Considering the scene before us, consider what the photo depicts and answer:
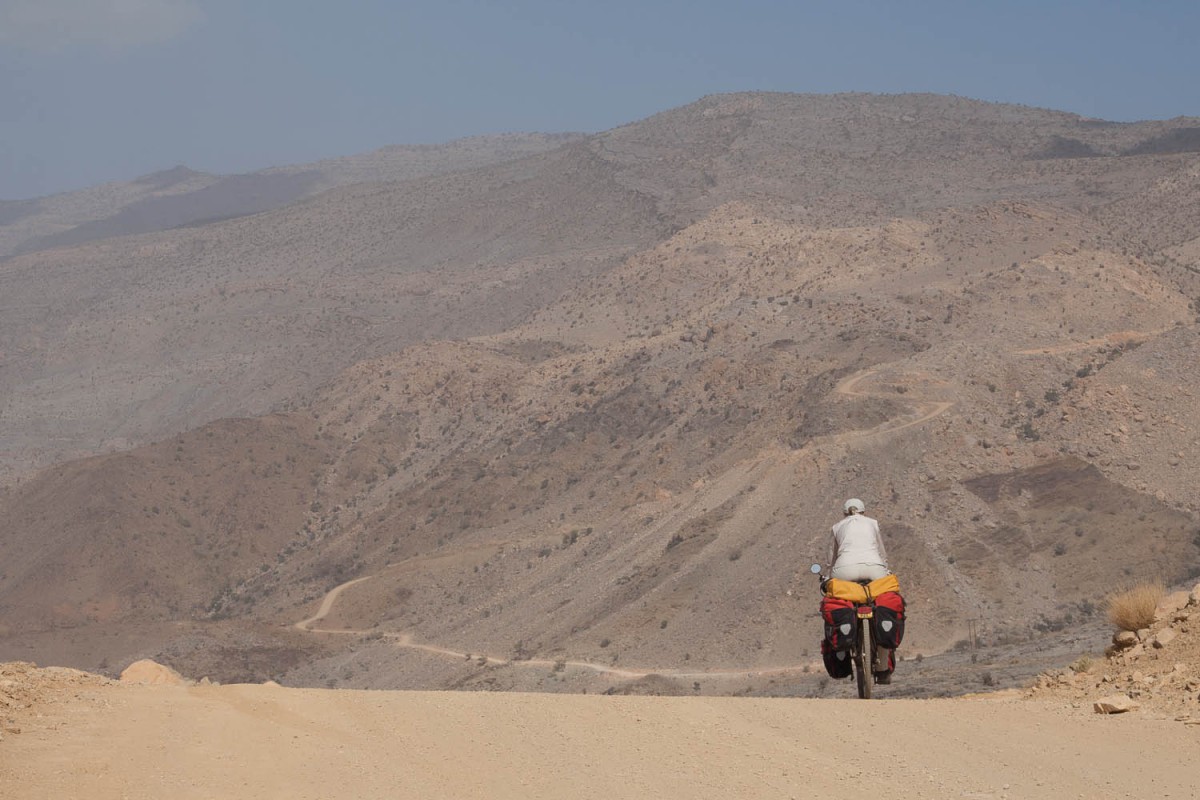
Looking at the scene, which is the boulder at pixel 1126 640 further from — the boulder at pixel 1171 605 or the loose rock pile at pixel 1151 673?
the boulder at pixel 1171 605

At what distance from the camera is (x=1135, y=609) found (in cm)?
1068

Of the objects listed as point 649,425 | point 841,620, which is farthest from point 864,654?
point 649,425

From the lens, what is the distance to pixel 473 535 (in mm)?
46031

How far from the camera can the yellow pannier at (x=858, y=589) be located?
974 cm

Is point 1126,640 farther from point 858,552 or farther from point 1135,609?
point 858,552

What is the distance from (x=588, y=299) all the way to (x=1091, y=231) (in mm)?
27837

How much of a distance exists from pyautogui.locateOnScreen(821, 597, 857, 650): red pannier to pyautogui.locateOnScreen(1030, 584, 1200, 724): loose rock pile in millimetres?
1533

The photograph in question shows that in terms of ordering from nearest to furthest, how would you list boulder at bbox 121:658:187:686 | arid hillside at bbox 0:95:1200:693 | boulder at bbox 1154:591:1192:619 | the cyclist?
1. the cyclist
2. boulder at bbox 121:658:187:686
3. boulder at bbox 1154:591:1192:619
4. arid hillside at bbox 0:95:1200:693

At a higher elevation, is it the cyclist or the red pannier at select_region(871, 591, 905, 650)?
the cyclist

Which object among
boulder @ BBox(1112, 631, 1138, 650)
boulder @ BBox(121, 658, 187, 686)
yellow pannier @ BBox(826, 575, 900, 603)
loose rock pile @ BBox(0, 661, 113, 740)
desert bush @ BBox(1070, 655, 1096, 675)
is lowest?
desert bush @ BBox(1070, 655, 1096, 675)

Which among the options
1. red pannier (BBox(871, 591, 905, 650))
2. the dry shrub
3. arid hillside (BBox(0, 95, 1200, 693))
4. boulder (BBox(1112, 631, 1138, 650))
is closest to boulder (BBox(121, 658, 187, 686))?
red pannier (BBox(871, 591, 905, 650))

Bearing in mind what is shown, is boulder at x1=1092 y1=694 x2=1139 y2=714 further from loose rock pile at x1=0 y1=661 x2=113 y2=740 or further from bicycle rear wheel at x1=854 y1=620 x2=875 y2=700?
loose rock pile at x1=0 y1=661 x2=113 y2=740

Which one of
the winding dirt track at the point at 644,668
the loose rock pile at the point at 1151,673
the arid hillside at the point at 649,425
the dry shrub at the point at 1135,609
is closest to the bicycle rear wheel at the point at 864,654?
the loose rock pile at the point at 1151,673

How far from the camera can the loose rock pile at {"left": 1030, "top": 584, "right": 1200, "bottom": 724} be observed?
29.4 ft
